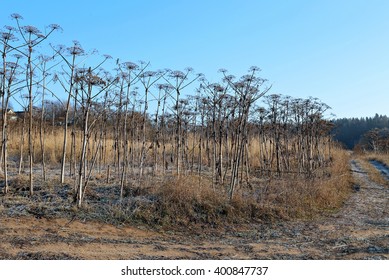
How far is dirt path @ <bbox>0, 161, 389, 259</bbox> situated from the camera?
4562 millimetres

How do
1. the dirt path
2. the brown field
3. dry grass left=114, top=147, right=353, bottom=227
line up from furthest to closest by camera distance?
dry grass left=114, top=147, right=353, bottom=227 < the brown field < the dirt path

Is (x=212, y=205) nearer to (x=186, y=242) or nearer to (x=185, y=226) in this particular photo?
(x=185, y=226)

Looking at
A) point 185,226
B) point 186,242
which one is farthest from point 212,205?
point 186,242

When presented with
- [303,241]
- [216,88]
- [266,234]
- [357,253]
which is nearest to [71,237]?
[266,234]

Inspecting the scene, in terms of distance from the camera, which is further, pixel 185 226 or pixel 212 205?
pixel 212 205

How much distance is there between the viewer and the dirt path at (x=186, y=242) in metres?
4.56

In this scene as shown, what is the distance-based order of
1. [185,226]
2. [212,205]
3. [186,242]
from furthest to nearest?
[212,205], [185,226], [186,242]

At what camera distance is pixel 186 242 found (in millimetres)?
5461

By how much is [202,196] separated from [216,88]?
101 inches

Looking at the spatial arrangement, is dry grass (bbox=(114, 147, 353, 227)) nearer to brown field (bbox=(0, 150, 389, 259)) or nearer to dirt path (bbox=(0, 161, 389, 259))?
brown field (bbox=(0, 150, 389, 259))

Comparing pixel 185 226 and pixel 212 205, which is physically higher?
pixel 212 205

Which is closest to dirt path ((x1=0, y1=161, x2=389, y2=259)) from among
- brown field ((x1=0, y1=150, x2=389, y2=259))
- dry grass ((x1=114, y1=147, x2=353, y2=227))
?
brown field ((x1=0, y1=150, x2=389, y2=259))

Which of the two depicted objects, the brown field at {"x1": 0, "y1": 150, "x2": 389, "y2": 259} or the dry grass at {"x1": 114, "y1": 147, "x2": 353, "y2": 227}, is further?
the dry grass at {"x1": 114, "y1": 147, "x2": 353, "y2": 227}

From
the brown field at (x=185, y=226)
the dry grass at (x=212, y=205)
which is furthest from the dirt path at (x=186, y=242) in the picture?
the dry grass at (x=212, y=205)
